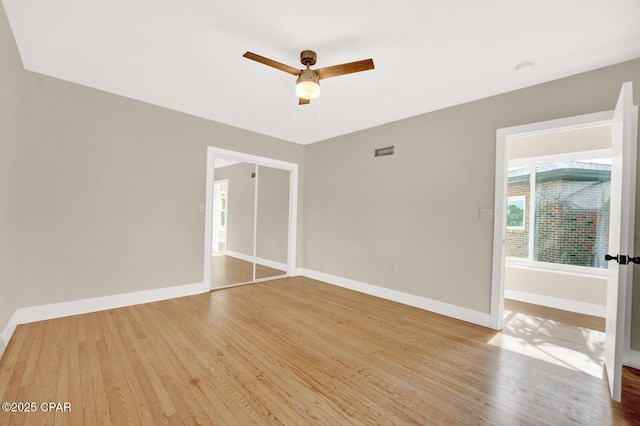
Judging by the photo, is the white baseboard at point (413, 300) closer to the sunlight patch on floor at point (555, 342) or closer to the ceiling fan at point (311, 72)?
the sunlight patch on floor at point (555, 342)

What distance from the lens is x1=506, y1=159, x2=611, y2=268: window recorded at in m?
3.98

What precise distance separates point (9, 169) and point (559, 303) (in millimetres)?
6593

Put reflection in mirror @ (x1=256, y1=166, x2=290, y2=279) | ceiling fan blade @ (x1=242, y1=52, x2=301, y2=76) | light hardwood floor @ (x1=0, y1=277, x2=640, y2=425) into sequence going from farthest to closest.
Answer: reflection in mirror @ (x1=256, y1=166, x2=290, y2=279) < ceiling fan blade @ (x1=242, y1=52, x2=301, y2=76) < light hardwood floor @ (x1=0, y1=277, x2=640, y2=425)

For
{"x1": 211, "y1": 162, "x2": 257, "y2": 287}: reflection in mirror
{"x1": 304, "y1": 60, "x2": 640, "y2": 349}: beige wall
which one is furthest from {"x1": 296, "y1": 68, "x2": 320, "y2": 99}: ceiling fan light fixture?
{"x1": 211, "y1": 162, "x2": 257, "y2": 287}: reflection in mirror

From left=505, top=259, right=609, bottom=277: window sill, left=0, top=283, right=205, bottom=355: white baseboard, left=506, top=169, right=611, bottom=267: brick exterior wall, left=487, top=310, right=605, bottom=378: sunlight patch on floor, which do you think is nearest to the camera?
left=487, top=310, right=605, bottom=378: sunlight patch on floor

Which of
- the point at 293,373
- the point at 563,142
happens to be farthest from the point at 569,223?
the point at 293,373

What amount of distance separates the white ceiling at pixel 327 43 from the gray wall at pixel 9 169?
0.20 meters

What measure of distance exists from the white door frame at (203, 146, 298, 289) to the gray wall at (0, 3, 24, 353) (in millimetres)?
1928

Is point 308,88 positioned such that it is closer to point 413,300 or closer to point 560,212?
point 413,300

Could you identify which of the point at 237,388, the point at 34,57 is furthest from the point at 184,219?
the point at 237,388

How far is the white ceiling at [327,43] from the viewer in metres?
1.89

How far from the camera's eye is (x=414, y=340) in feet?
8.88

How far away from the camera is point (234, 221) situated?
4961 millimetres

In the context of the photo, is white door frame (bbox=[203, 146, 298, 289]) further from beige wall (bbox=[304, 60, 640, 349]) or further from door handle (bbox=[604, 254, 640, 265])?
door handle (bbox=[604, 254, 640, 265])
